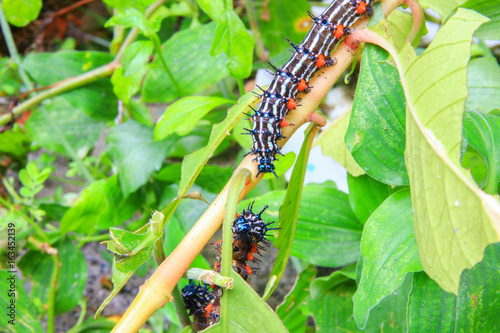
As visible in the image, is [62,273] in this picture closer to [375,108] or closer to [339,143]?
[339,143]

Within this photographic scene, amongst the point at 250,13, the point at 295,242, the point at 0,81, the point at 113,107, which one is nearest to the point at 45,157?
the point at 113,107

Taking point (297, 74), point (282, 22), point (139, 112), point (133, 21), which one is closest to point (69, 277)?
point (139, 112)

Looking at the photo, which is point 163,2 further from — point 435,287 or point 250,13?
point 435,287

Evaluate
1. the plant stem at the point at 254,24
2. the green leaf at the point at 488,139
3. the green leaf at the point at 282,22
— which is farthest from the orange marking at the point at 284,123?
the green leaf at the point at 282,22

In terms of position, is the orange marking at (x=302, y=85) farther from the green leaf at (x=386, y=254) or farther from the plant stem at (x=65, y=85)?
the plant stem at (x=65, y=85)

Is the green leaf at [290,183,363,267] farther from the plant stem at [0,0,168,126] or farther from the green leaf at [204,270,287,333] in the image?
the plant stem at [0,0,168,126]
